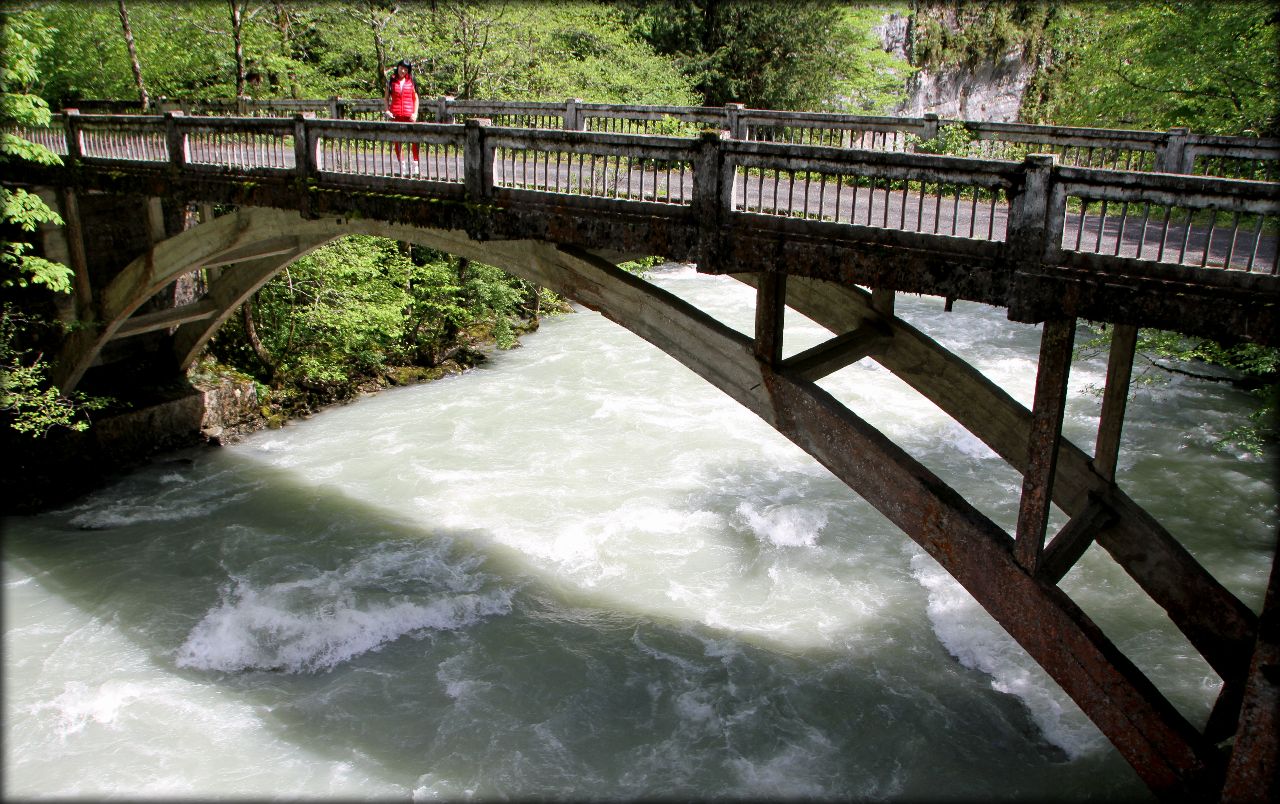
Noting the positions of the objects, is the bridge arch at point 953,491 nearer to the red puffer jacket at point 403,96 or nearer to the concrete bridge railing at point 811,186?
the concrete bridge railing at point 811,186

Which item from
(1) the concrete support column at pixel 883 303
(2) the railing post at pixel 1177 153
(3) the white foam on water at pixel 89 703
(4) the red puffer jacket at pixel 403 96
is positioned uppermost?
(4) the red puffer jacket at pixel 403 96

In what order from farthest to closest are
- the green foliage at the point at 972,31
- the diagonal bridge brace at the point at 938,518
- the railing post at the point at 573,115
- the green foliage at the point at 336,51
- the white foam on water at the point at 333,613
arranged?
the green foliage at the point at 972,31, the green foliage at the point at 336,51, the railing post at the point at 573,115, the white foam on water at the point at 333,613, the diagonal bridge brace at the point at 938,518

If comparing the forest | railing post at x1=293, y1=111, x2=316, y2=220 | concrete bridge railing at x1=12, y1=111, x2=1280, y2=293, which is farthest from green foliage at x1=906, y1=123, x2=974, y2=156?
railing post at x1=293, y1=111, x2=316, y2=220

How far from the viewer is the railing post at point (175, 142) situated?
36.8ft

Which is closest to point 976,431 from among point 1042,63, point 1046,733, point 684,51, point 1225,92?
point 1046,733

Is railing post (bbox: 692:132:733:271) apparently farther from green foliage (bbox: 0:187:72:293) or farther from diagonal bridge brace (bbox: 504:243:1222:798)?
green foliage (bbox: 0:187:72:293)

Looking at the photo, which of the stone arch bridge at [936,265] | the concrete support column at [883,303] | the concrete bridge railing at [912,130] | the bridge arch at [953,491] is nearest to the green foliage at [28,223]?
the stone arch bridge at [936,265]

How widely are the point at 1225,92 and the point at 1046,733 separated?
979 cm

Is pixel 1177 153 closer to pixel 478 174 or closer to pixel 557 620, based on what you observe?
pixel 478 174

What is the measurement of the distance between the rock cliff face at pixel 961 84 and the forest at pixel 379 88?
900 cm

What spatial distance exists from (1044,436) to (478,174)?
5269 millimetres

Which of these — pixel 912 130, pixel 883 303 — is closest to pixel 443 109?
pixel 912 130

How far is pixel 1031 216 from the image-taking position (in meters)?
5.53

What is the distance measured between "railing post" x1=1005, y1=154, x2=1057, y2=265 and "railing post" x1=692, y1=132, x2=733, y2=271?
6.94 feet
